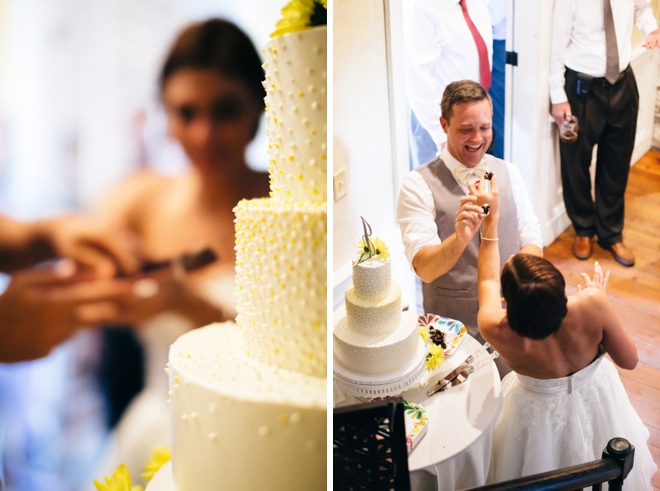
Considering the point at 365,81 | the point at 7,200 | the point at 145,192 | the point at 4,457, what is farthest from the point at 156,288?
the point at 365,81

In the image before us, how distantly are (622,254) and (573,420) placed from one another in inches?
16.3

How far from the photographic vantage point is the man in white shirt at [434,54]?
152 cm

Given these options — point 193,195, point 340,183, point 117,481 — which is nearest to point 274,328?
point 193,195

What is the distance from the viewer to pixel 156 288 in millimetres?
1108

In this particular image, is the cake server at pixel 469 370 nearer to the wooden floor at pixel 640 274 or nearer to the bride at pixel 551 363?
the bride at pixel 551 363

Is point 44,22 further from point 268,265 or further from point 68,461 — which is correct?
point 68,461

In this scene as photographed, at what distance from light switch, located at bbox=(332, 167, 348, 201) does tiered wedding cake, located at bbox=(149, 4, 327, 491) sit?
363 millimetres

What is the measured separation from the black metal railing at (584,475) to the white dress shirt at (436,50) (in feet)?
2.39

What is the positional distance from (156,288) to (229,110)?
0.30 meters

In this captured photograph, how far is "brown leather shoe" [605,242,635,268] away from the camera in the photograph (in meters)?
1.68

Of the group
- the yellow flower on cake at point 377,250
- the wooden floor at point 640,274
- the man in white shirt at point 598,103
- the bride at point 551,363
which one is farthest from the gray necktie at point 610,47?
the yellow flower on cake at point 377,250

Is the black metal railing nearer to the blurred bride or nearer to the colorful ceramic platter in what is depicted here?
the colorful ceramic platter

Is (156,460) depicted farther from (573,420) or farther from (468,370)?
(573,420)

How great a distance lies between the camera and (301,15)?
1157mm
